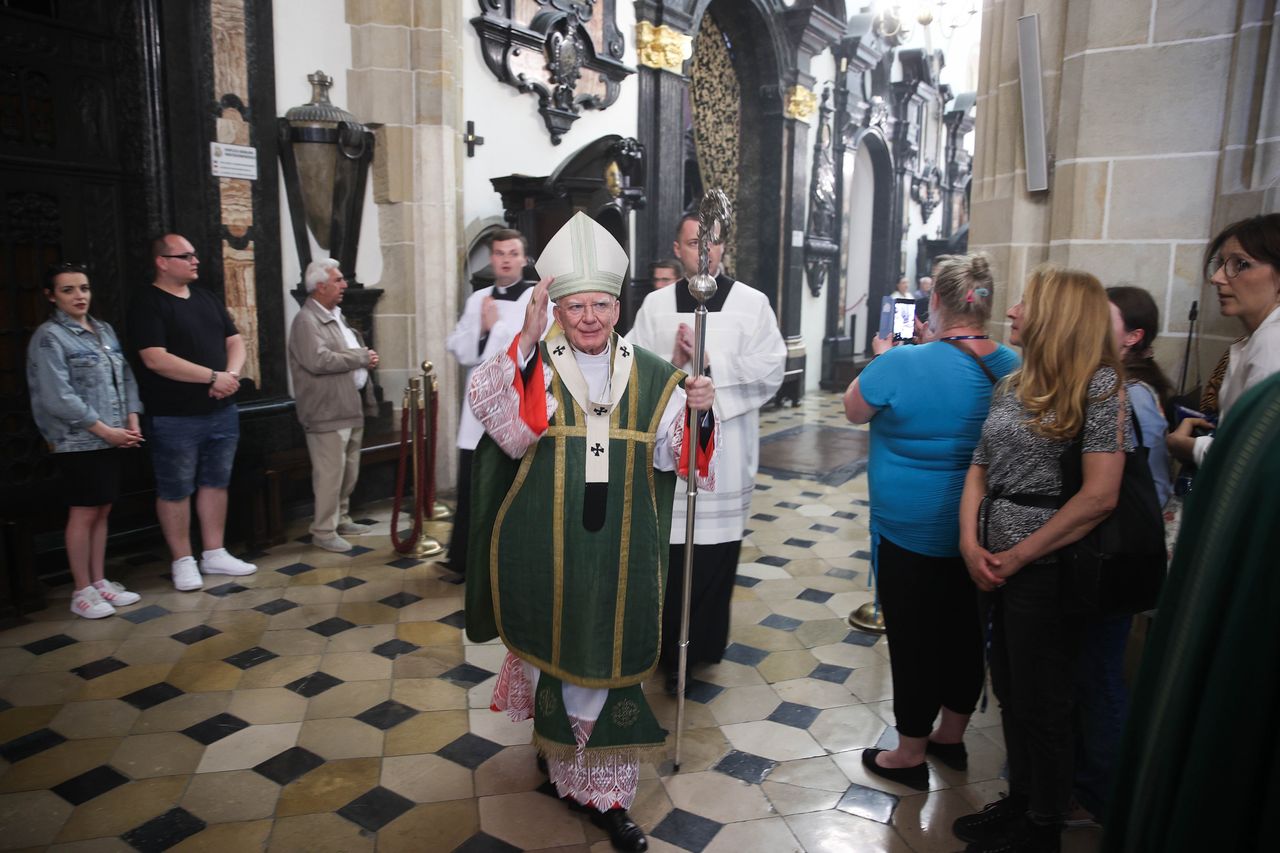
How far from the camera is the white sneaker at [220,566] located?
4.58 meters

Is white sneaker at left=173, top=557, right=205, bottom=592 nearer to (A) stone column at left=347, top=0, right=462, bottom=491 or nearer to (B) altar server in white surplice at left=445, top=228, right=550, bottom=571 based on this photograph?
(B) altar server in white surplice at left=445, top=228, right=550, bottom=571

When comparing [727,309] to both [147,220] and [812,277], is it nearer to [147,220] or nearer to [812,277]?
[147,220]

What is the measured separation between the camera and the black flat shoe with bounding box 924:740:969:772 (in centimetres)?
286

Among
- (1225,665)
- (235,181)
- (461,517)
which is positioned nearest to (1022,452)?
(1225,665)

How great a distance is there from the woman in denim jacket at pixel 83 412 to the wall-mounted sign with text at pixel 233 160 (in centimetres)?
127

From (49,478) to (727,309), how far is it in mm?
3764

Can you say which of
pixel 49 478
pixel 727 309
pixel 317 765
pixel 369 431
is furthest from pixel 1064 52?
pixel 49 478

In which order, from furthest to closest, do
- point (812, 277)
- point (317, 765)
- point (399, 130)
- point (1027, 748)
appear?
point (812, 277) → point (399, 130) → point (317, 765) → point (1027, 748)

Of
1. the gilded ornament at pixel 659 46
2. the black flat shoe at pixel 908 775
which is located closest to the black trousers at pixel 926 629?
the black flat shoe at pixel 908 775

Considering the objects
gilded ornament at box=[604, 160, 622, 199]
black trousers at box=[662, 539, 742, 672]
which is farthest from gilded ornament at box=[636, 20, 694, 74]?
black trousers at box=[662, 539, 742, 672]


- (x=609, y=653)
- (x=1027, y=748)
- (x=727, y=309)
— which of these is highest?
(x=727, y=309)

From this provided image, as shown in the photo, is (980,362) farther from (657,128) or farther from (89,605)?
(657,128)

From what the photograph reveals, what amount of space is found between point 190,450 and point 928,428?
3590 mm

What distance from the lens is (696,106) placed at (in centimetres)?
1026
